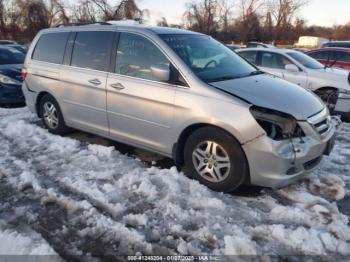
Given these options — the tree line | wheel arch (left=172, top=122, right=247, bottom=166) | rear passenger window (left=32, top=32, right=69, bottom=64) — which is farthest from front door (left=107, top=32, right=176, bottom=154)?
the tree line

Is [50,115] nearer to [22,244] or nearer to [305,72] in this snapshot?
[22,244]

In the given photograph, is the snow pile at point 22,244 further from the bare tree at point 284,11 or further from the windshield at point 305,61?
the bare tree at point 284,11

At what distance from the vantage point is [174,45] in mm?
4520

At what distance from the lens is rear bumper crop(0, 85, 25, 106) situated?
8.09m

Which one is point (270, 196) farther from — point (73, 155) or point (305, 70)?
point (305, 70)

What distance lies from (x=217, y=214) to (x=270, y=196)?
0.80 meters

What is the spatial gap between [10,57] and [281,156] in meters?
8.08

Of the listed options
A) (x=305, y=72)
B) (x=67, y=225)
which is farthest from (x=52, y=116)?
(x=305, y=72)

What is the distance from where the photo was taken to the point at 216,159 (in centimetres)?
402

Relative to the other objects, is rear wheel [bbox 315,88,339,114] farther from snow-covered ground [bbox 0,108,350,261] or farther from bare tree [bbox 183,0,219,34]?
bare tree [bbox 183,0,219,34]

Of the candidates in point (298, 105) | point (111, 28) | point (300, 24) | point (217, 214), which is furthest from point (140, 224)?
point (300, 24)

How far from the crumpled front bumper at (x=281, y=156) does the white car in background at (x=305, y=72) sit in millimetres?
4325

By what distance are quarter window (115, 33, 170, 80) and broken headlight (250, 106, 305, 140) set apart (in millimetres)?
1282

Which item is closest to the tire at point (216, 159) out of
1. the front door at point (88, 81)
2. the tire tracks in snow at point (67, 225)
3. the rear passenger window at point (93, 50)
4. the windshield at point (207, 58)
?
the windshield at point (207, 58)
